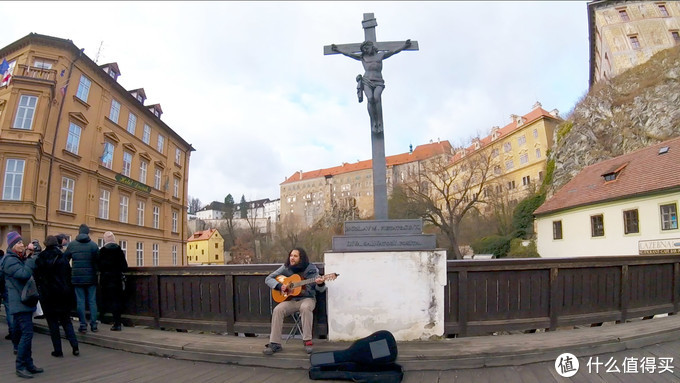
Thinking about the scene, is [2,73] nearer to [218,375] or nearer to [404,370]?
[218,375]

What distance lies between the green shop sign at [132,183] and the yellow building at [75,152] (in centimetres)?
7

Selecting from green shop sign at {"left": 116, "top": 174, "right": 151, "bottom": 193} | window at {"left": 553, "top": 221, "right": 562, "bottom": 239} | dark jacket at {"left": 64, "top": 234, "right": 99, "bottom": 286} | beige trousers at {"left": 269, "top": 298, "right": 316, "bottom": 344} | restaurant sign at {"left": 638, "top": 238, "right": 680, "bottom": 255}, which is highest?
green shop sign at {"left": 116, "top": 174, "right": 151, "bottom": 193}

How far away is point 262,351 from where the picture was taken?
4898 mm

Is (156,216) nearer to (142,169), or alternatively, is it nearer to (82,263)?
(142,169)

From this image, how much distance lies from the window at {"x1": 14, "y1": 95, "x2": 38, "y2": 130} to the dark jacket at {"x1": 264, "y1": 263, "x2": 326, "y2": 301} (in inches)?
823

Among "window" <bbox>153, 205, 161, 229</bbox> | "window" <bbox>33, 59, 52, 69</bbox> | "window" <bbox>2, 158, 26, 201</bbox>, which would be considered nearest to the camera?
"window" <bbox>2, 158, 26, 201</bbox>

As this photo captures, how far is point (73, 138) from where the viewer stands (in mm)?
22016

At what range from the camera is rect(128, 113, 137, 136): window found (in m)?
28.5

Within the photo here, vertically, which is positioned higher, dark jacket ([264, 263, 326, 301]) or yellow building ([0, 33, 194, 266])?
yellow building ([0, 33, 194, 266])

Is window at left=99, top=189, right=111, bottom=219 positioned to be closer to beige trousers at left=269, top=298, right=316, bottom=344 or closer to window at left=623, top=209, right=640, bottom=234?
beige trousers at left=269, top=298, right=316, bottom=344

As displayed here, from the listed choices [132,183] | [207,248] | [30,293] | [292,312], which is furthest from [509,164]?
[30,293]

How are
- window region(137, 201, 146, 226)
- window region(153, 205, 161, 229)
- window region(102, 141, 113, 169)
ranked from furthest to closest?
window region(153, 205, 161, 229) → window region(137, 201, 146, 226) → window region(102, 141, 113, 169)

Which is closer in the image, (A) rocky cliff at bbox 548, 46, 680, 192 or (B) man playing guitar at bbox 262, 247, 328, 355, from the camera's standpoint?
(B) man playing guitar at bbox 262, 247, 328, 355

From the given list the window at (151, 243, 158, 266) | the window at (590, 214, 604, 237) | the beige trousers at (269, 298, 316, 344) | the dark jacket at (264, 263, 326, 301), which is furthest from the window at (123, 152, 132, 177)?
the window at (590, 214, 604, 237)
